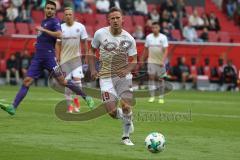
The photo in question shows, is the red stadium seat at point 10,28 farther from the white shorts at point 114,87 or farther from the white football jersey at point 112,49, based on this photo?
the white shorts at point 114,87

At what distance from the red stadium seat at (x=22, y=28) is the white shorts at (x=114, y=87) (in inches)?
833

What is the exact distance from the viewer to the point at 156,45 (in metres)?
25.8

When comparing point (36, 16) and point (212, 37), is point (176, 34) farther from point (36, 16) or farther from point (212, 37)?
point (36, 16)

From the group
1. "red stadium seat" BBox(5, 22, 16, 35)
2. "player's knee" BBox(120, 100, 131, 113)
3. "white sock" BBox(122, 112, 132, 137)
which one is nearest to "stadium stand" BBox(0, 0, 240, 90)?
"red stadium seat" BBox(5, 22, 16, 35)

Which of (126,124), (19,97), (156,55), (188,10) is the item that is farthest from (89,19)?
(126,124)

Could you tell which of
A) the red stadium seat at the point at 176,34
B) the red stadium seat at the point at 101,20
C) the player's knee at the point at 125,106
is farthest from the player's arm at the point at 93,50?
the red stadium seat at the point at 176,34

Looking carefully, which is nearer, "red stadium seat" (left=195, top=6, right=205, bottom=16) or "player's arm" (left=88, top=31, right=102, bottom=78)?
"player's arm" (left=88, top=31, right=102, bottom=78)

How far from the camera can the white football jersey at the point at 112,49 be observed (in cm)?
1381

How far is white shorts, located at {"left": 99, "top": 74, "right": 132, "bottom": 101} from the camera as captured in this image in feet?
45.3

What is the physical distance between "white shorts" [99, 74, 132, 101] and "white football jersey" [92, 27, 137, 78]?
11cm

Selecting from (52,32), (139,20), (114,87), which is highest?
(52,32)

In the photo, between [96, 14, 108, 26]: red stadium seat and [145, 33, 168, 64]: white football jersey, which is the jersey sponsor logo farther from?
[96, 14, 108, 26]: red stadium seat

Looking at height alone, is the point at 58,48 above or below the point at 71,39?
below

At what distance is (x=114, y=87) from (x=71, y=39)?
6532 millimetres
